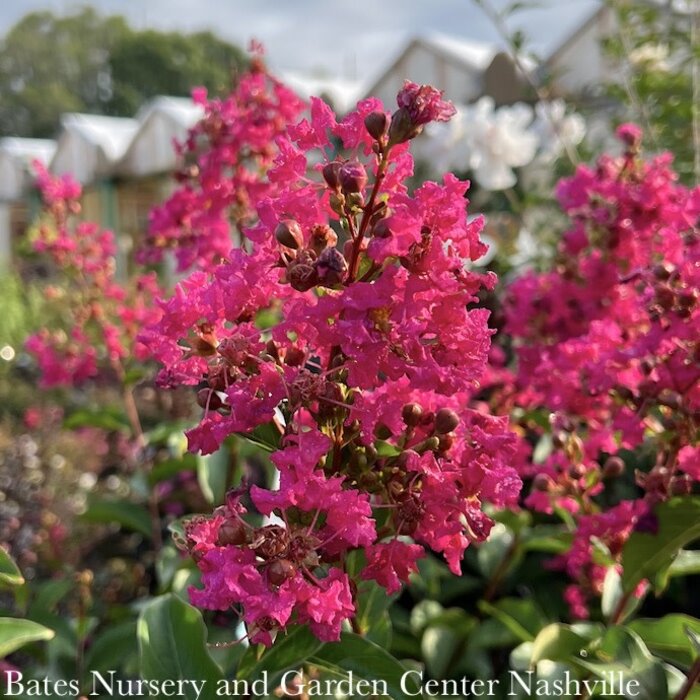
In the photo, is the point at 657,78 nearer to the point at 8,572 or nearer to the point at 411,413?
the point at 411,413

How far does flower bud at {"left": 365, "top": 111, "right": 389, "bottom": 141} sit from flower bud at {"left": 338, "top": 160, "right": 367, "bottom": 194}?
0.03 m

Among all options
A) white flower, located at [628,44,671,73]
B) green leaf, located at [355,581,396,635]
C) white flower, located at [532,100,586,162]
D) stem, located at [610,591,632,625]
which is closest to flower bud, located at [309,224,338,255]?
green leaf, located at [355,581,396,635]

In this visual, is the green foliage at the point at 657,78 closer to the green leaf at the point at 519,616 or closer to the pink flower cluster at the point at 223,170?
the pink flower cluster at the point at 223,170

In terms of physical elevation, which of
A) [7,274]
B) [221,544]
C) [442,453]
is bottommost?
[7,274]

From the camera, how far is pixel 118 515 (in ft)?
6.07

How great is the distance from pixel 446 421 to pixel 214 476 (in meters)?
0.86

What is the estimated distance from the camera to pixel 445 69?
7.49m

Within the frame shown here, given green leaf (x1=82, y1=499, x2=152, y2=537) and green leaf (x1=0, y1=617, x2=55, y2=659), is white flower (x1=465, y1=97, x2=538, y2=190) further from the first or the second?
green leaf (x1=0, y1=617, x2=55, y2=659)

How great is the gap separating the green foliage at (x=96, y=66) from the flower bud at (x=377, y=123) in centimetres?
3553

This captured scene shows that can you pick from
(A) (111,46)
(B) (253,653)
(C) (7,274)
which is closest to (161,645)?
(B) (253,653)

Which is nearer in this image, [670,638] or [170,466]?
[670,638]

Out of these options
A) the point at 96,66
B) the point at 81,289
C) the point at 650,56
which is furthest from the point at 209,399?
the point at 96,66

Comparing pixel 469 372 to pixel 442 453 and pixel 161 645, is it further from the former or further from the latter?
pixel 161 645

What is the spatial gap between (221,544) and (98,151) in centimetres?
1267
